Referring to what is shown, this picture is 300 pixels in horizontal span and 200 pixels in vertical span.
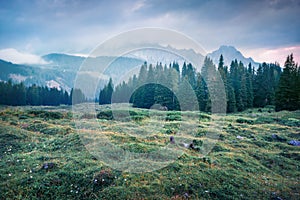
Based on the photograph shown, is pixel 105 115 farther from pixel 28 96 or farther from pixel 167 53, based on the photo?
pixel 28 96

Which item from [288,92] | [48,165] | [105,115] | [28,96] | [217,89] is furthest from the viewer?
[28,96]

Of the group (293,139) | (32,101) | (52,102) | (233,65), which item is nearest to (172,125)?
(293,139)

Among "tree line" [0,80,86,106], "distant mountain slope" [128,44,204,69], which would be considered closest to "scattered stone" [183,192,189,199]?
"distant mountain slope" [128,44,204,69]

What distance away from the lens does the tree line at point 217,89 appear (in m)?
44.2

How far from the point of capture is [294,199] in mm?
10047

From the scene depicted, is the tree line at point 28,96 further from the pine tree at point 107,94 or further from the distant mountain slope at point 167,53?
the distant mountain slope at point 167,53

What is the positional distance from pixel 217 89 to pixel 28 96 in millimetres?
75233

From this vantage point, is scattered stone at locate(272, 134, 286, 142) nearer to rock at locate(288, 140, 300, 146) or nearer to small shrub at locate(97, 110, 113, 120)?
rock at locate(288, 140, 300, 146)

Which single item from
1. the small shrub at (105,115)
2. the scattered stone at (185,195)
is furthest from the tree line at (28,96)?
the scattered stone at (185,195)

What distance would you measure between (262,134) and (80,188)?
752 inches

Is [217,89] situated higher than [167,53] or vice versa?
[167,53]

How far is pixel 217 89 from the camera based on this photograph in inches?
1785

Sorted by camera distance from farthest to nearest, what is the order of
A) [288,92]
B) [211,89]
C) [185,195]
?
[211,89] → [288,92] → [185,195]

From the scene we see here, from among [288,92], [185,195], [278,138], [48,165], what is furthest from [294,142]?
[288,92]
